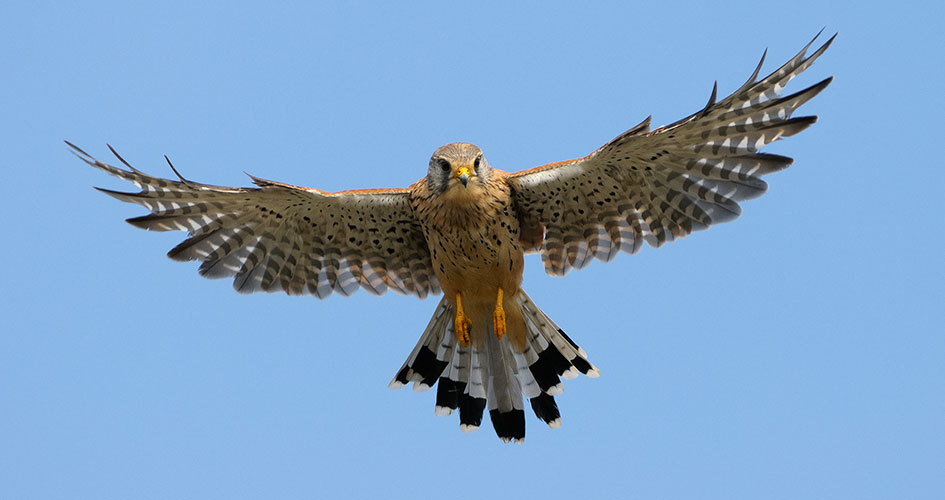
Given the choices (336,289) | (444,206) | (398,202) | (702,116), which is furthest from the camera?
(336,289)

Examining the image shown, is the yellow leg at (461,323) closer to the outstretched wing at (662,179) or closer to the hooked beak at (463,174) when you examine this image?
the outstretched wing at (662,179)

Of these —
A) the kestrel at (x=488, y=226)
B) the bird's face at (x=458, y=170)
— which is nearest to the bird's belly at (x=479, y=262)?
the kestrel at (x=488, y=226)

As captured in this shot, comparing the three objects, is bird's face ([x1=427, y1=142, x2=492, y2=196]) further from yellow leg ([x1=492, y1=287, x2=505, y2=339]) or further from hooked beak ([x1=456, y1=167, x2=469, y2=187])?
yellow leg ([x1=492, y1=287, x2=505, y2=339])

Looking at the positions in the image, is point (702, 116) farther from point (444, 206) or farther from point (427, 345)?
point (427, 345)

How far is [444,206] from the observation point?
705cm

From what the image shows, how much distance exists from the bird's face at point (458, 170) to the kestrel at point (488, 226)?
1cm

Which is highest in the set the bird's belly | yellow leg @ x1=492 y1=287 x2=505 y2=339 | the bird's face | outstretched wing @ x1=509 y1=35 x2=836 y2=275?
outstretched wing @ x1=509 y1=35 x2=836 y2=275

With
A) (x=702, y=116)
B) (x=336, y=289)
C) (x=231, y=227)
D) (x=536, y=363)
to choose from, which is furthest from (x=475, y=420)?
(x=702, y=116)

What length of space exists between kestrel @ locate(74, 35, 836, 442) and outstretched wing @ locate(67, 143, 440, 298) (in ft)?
0.03

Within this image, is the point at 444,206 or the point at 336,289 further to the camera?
the point at 336,289

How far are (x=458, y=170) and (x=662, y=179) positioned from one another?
143 cm

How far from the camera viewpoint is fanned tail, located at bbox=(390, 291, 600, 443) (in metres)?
7.82

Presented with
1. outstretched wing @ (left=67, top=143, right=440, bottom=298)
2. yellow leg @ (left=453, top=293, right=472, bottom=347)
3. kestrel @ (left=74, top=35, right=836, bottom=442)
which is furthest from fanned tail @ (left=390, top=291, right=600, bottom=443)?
outstretched wing @ (left=67, top=143, right=440, bottom=298)

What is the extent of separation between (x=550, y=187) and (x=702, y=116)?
1.22 metres
